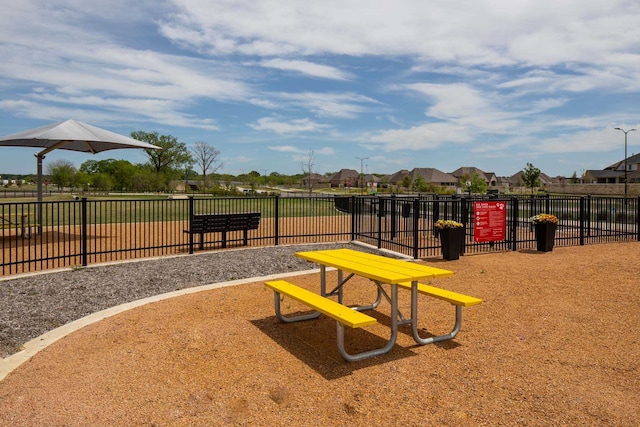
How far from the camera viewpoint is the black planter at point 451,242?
10352 millimetres

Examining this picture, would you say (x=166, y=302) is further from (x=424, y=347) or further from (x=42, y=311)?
(x=424, y=347)

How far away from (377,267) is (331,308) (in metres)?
0.90

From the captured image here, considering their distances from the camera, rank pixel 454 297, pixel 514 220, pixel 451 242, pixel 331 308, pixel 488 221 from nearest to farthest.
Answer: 1. pixel 331 308
2. pixel 454 297
3. pixel 451 242
4. pixel 488 221
5. pixel 514 220

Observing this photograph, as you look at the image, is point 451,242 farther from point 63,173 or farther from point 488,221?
point 63,173

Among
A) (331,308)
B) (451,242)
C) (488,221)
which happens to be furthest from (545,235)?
(331,308)

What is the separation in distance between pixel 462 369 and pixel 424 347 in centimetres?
64

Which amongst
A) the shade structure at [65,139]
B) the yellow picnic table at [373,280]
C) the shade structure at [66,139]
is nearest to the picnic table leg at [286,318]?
the yellow picnic table at [373,280]

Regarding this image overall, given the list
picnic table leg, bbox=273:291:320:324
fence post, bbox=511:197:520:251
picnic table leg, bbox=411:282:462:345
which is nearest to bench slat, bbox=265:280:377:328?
picnic table leg, bbox=273:291:320:324

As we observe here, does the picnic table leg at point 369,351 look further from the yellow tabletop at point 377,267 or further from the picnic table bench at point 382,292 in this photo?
the yellow tabletop at point 377,267

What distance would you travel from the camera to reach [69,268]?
29.3 ft

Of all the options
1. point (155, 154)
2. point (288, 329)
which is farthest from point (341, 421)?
point (155, 154)

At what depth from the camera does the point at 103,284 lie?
7.86 m

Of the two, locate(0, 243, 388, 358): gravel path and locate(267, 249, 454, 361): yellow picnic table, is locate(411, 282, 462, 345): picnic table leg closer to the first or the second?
locate(267, 249, 454, 361): yellow picnic table

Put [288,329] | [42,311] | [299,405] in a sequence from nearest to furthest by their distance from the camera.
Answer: [299,405] < [288,329] < [42,311]
